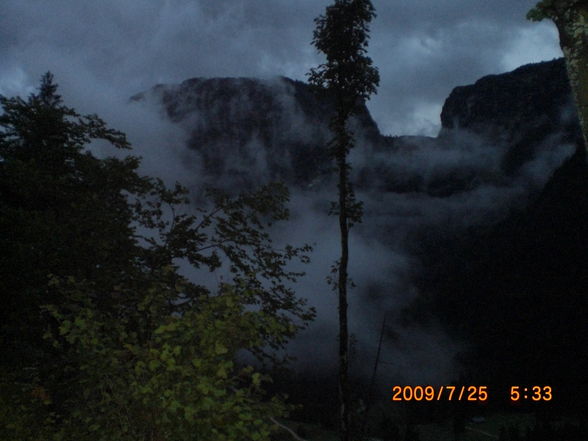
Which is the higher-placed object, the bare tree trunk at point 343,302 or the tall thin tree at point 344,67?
the tall thin tree at point 344,67

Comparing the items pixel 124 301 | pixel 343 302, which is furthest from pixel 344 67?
pixel 124 301

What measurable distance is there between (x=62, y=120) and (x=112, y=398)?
654 inches

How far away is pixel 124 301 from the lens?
1121cm

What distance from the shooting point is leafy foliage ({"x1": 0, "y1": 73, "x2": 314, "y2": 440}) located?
5.08 m

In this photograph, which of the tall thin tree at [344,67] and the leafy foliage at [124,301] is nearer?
the leafy foliage at [124,301]

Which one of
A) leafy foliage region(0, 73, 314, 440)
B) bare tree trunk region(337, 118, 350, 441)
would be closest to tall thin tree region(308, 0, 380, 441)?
bare tree trunk region(337, 118, 350, 441)

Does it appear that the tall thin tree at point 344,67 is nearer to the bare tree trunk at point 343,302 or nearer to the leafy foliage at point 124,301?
the bare tree trunk at point 343,302

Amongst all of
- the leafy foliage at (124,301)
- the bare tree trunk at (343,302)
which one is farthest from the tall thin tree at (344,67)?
the leafy foliage at (124,301)

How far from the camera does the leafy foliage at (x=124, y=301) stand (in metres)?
5.08

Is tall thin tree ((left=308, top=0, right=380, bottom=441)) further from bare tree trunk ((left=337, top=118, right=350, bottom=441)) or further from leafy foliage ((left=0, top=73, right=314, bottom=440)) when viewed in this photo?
leafy foliage ((left=0, top=73, right=314, bottom=440))

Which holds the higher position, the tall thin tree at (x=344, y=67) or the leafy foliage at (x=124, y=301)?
the tall thin tree at (x=344, y=67)

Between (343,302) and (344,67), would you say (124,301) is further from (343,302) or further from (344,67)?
(344,67)

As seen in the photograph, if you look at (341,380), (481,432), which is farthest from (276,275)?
(481,432)

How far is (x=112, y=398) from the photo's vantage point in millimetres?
5461
